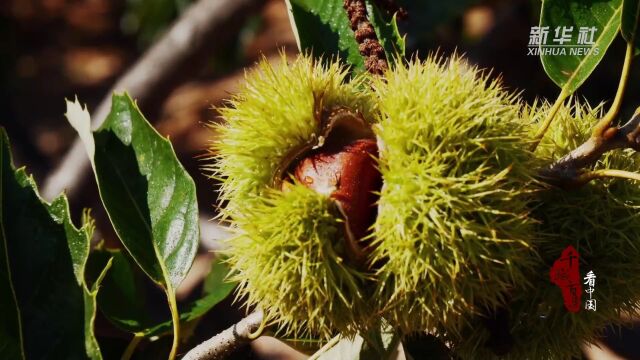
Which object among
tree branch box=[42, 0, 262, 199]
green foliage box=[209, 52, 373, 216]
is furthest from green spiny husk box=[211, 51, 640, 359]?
tree branch box=[42, 0, 262, 199]

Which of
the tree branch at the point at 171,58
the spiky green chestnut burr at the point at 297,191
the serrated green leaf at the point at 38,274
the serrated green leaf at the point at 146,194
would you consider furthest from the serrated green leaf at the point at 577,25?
the tree branch at the point at 171,58

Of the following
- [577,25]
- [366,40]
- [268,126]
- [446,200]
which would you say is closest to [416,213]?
[446,200]

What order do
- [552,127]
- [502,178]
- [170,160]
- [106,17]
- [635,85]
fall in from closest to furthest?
[502,178] < [552,127] < [170,160] < [635,85] < [106,17]

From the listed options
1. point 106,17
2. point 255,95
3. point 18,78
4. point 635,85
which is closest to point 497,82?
point 255,95

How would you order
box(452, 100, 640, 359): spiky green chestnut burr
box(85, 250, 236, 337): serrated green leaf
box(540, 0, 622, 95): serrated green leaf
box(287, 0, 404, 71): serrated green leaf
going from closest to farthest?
box(452, 100, 640, 359): spiky green chestnut burr < box(540, 0, 622, 95): serrated green leaf < box(287, 0, 404, 71): serrated green leaf < box(85, 250, 236, 337): serrated green leaf

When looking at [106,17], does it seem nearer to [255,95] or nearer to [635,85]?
[635,85]

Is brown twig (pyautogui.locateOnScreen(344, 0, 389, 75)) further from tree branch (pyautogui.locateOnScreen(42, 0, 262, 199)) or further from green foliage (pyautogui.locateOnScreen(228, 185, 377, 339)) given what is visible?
tree branch (pyautogui.locateOnScreen(42, 0, 262, 199))

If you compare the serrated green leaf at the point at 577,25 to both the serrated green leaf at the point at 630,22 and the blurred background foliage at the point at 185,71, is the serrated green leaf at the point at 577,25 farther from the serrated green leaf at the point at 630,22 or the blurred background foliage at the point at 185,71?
the blurred background foliage at the point at 185,71

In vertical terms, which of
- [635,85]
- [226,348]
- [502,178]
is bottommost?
[635,85]
